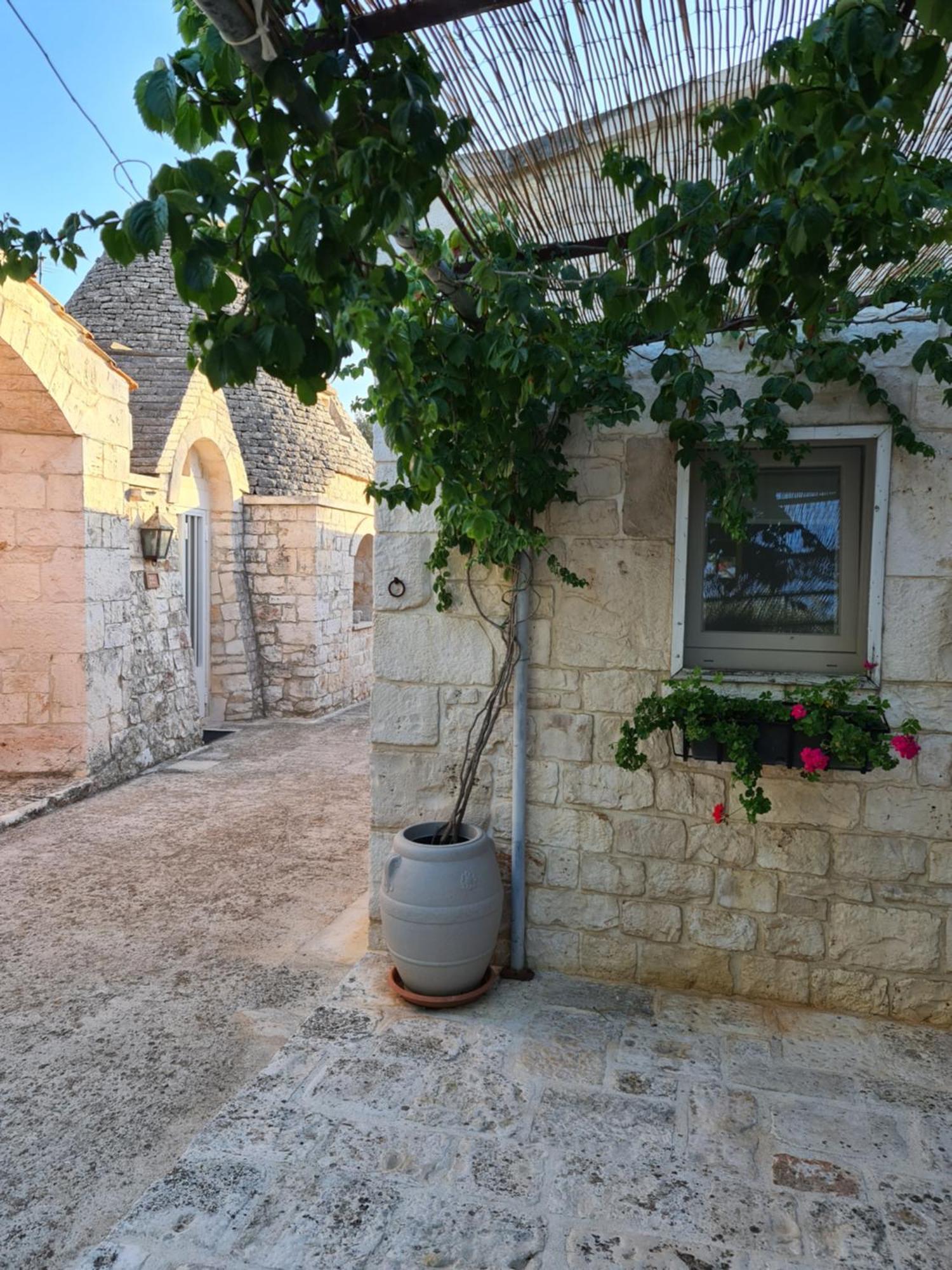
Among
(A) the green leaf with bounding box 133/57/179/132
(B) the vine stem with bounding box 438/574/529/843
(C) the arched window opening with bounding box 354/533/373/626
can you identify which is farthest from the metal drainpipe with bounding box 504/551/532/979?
(C) the arched window opening with bounding box 354/533/373/626

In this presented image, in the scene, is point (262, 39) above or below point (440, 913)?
above

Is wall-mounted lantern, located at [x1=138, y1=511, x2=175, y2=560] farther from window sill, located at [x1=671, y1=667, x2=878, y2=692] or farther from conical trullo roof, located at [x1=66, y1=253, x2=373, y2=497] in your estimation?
window sill, located at [x1=671, y1=667, x2=878, y2=692]

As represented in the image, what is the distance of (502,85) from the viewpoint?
79.2 inches

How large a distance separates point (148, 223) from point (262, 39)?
15.8 inches

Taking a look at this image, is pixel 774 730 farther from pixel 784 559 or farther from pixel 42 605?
pixel 42 605

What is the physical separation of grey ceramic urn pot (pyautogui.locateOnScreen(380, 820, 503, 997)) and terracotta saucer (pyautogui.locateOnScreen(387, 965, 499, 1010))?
17 millimetres

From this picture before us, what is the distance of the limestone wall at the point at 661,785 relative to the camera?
278 cm

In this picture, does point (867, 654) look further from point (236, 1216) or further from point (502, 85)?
point (236, 1216)

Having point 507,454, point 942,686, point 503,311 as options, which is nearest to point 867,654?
point 942,686

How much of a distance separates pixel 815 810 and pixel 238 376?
2.29 meters

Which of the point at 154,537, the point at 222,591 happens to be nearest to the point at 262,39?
the point at 154,537

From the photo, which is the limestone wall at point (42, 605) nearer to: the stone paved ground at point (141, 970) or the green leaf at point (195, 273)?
the stone paved ground at point (141, 970)

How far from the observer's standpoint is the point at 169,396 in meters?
8.02

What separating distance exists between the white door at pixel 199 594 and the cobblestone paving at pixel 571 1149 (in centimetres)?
616
